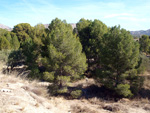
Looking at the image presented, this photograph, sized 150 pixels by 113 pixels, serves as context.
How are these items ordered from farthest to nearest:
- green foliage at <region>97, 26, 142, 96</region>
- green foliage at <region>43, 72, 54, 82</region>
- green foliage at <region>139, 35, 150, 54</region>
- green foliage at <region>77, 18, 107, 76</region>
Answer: green foliage at <region>139, 35, 150, 54</region> → green foliage at <region>77, 18, 107, 76</region> → green foliage at <region>97, 26, 142, 96</region> → green foliage at <region>43, 72, 54, 82</region>

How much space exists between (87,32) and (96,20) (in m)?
2.50

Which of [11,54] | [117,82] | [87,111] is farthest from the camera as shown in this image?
[11,54]

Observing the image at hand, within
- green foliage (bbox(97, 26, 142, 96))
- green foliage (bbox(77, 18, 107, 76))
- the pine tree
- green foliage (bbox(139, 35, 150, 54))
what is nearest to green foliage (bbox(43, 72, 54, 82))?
the pine tree

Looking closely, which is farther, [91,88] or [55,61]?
[91,88]

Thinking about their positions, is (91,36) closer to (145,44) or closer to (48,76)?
(48,76)

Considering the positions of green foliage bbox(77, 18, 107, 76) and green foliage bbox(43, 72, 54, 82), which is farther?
green foliage bbox(77, 18, 107, 76)

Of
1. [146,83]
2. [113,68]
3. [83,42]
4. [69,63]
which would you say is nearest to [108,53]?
[113,68]

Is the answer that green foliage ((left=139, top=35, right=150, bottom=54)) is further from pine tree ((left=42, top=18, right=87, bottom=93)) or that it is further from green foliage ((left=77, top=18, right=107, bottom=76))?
pine tree ((left=42, top=18, right=87, bottom=93))

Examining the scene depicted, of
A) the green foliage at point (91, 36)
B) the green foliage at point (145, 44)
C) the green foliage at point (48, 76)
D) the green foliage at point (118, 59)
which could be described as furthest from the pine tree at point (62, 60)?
the green foliage at point (145, 44)

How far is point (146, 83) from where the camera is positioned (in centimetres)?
1650

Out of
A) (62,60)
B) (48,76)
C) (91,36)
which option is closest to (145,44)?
(91,36)

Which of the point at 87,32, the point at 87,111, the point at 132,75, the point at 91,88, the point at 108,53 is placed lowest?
the point at 91,88

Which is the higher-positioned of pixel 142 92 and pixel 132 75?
pixel 132 75

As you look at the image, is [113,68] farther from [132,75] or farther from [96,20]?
[96,20]
